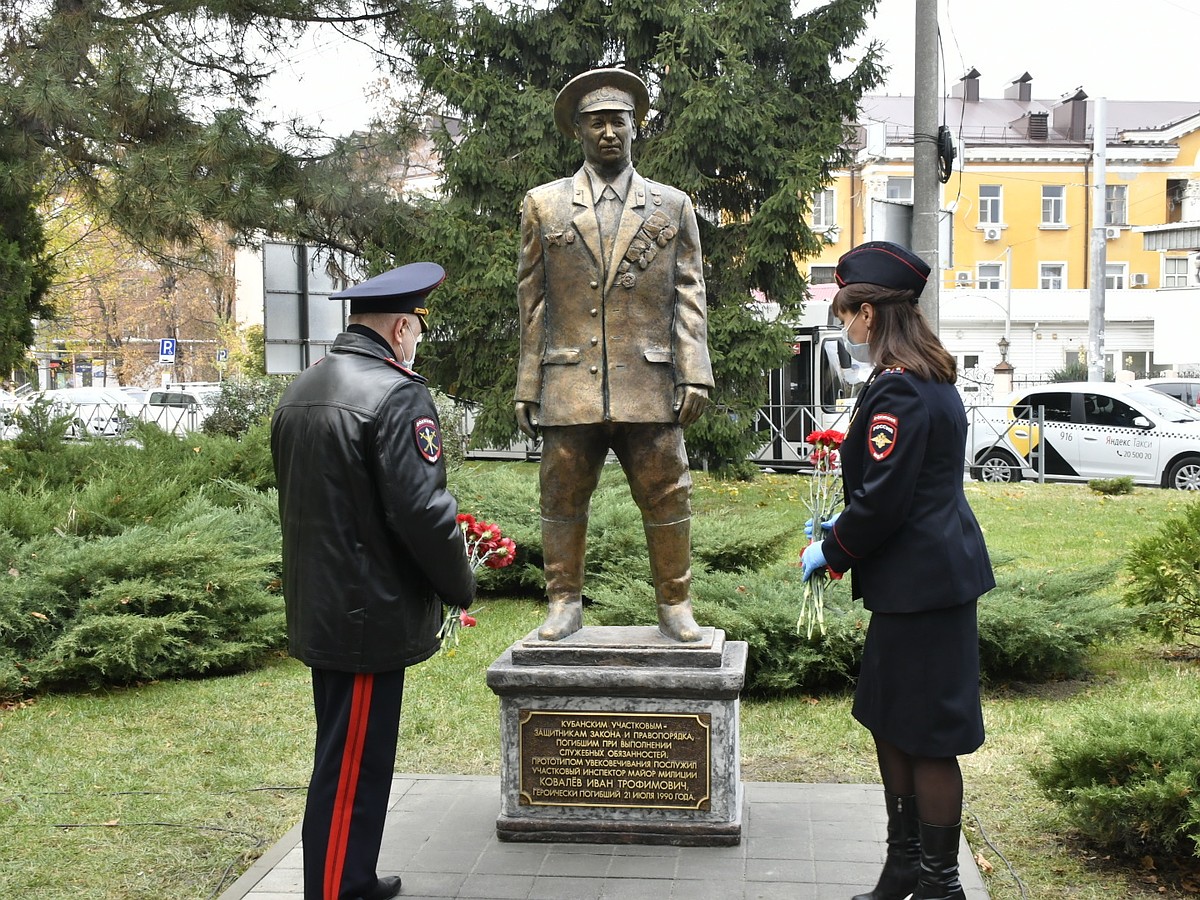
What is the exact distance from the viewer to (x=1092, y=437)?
17.2 meters

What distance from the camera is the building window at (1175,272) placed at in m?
46.1

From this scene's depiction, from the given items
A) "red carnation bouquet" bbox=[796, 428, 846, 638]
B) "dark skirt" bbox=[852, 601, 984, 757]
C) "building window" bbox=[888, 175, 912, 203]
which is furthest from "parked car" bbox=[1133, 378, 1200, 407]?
"dark skirt" bbox=[852, 601, 984, 757]

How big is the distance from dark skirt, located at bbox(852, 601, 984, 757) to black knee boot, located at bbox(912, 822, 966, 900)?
234 mm

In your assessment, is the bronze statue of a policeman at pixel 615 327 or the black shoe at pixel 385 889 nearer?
the black shoe at pixel 385 889

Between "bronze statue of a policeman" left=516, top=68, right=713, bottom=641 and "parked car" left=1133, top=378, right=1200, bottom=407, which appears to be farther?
"parked car" left=1133, top=378, right=1200, bottom=407

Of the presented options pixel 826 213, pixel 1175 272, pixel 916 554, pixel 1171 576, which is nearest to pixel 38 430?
pixel 1171 576

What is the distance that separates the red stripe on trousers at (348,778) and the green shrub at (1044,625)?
4065 millimetres

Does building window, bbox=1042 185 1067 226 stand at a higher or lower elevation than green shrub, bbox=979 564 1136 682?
higher

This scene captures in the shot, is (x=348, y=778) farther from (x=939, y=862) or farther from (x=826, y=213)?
(x=826, y=213)

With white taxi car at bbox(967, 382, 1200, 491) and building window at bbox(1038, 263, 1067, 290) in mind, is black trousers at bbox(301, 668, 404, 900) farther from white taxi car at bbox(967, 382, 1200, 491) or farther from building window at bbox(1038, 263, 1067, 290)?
building window at bbox(1038, 263, 1067, 290)

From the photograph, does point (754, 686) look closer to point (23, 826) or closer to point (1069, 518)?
point (23, 826)

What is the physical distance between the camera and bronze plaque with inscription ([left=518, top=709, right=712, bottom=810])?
4500 millimetres

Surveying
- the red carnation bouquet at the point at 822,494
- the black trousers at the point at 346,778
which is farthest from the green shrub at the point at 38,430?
the red carnation bouquet at the point at 822,494

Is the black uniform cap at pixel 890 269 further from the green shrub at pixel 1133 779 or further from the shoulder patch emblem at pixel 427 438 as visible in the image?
the green shrub at pixel 1133 779
